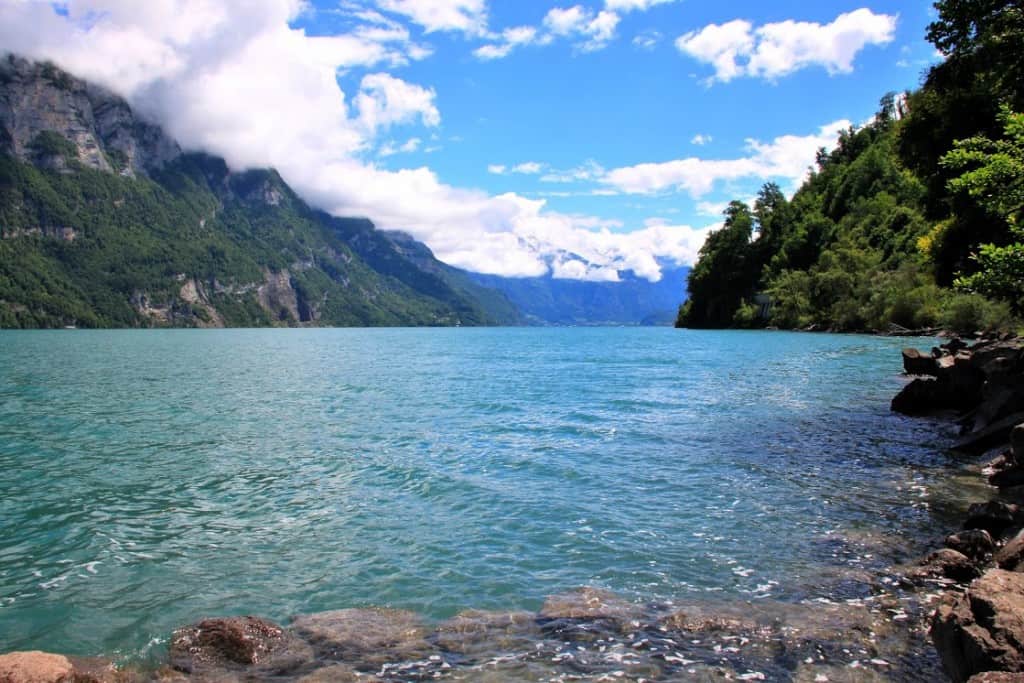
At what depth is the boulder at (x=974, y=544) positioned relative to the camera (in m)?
11.4

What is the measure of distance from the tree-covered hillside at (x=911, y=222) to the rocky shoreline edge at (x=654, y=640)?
10727mm

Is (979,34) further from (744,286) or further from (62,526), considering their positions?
(744,286)

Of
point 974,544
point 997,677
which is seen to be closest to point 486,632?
point 997,677

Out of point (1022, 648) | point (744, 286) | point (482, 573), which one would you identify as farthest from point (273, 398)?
point (744, 286)

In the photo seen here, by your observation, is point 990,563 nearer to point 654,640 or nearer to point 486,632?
point 654,640

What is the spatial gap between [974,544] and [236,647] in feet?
42.1

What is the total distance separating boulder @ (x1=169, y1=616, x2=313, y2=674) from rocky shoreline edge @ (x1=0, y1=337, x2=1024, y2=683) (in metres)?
0.02

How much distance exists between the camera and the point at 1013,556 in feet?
31.1

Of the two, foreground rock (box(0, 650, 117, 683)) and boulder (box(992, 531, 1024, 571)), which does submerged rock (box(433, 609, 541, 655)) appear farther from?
boulder (box(992, 531, 1024, 571))

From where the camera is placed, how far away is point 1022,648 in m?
6.59

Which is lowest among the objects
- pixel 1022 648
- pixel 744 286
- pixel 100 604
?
pixel 100 604

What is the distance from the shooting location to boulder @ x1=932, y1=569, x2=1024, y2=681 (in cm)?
670

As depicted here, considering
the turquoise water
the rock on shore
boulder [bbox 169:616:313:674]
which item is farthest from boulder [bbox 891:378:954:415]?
boulder [bbox 169:616:313:674]

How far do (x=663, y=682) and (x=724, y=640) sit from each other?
1.61 m
